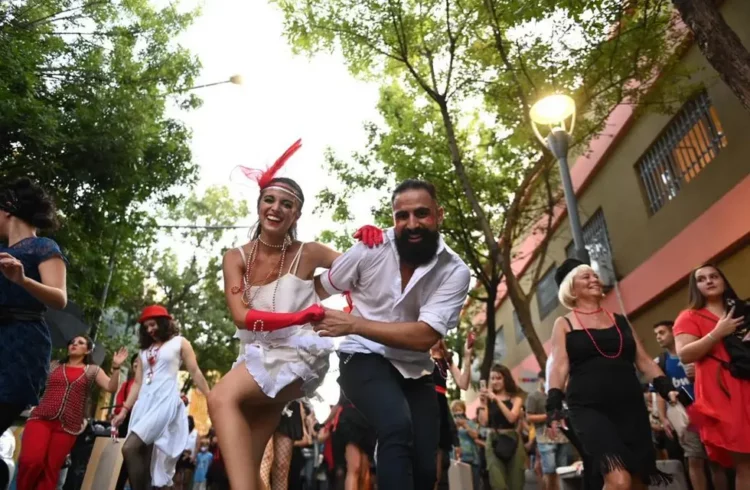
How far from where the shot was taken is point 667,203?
37.7 ft

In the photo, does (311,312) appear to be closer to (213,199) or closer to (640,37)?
(640,37)

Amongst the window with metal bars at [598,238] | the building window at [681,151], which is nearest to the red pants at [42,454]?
the building window at [681,151]

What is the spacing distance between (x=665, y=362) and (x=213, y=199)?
924 inches

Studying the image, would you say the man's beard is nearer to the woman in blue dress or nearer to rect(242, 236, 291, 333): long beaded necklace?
rect(242, 236, 291, 333): long beaded necklace

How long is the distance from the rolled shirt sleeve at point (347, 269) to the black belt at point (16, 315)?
1.72m

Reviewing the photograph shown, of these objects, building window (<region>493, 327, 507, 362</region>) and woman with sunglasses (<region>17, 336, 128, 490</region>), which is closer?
woman with sunglasses (<region>17, 336, 128, 490</region>)

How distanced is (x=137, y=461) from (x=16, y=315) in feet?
8.13

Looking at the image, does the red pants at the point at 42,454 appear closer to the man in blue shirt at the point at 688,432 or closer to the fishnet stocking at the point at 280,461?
the fishnet stocking at the point at 280,461

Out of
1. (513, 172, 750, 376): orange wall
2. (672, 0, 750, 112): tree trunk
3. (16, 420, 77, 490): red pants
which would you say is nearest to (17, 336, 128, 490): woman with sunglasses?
(16, 420, 77, 490): red pants

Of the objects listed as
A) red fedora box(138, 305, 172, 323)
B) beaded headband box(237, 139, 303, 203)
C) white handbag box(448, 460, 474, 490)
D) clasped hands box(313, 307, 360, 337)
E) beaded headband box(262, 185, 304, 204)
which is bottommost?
white handbag box(448, 460, 474, 490)

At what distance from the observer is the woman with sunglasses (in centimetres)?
475

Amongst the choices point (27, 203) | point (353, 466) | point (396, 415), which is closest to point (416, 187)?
point (396, 415)

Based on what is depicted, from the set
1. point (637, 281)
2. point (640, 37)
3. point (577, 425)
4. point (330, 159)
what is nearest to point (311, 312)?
point (577, 425)

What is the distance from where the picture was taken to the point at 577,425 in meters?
3.84
